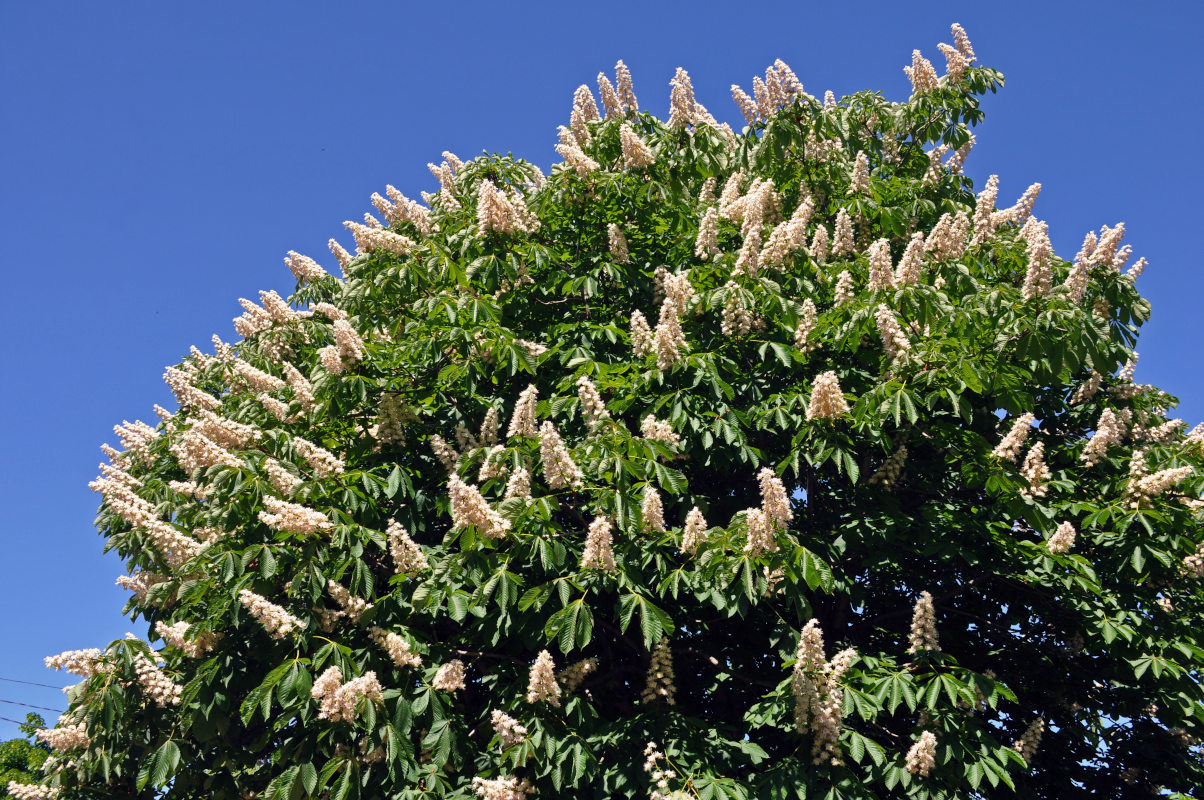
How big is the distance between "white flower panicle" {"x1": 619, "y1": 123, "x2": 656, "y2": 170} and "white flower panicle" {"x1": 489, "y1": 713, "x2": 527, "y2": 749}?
4.59 metres

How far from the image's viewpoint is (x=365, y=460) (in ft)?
23.5

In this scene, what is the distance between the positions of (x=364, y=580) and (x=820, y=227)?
4249mm

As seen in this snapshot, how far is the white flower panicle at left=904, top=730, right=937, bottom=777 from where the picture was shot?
214 inches

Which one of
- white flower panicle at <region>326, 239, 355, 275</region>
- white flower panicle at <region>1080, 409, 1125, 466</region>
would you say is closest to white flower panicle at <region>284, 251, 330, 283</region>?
white flower panicle at <region>326, 239, 355, 275</region>

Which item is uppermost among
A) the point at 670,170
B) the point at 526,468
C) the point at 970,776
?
the point at 670,170

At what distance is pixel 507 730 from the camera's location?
564 cm

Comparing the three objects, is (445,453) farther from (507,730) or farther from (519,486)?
(507,730)

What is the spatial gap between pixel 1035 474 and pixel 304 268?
7.27m

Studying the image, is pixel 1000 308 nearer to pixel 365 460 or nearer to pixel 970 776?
pixel 970 776

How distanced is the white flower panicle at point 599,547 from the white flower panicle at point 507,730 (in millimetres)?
993

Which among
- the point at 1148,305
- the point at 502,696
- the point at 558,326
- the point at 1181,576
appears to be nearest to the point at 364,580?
the point at 502,696

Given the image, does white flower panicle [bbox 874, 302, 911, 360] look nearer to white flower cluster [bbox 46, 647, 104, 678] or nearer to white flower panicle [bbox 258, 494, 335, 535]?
white flower panicle [bbox 258, 494, 335, 535]

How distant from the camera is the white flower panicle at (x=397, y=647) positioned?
5969 millimetres

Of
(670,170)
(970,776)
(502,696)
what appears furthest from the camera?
(670,170)
